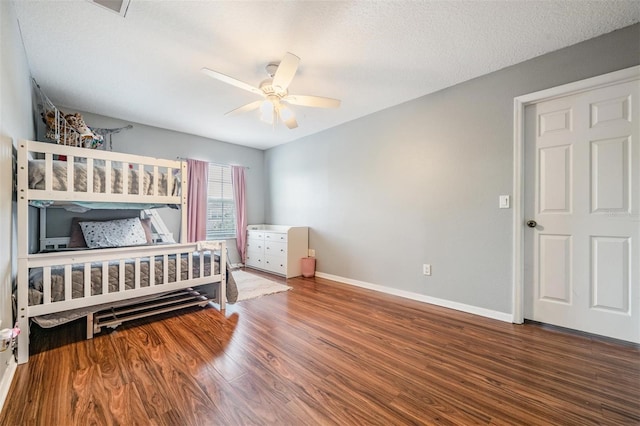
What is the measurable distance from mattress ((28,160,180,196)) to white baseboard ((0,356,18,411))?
114cm

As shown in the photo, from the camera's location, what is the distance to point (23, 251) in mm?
1712

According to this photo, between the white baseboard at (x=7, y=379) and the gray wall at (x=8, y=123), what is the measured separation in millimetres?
41

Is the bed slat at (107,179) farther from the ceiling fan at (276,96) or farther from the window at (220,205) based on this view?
the window at (220,205)

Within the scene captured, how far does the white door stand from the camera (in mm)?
1894

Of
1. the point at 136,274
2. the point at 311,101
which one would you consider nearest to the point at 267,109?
the point at 311,101

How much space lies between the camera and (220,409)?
1.27 m

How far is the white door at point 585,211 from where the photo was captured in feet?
6.21

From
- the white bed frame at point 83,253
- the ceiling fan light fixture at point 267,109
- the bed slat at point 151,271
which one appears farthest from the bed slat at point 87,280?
the ceiling fan light fixture at point 267,109

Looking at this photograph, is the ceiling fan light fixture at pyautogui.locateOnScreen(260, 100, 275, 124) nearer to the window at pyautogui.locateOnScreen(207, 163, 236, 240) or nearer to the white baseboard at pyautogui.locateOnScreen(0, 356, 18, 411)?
the white baseboard at pyautogui.locateOnScreen(0, 356, 18, 411)

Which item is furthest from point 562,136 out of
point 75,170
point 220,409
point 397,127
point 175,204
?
point 75,170

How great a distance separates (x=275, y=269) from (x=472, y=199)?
2.92 meters

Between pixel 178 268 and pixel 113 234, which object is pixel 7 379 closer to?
pixel 178 268

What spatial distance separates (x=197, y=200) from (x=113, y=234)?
1.34 meters

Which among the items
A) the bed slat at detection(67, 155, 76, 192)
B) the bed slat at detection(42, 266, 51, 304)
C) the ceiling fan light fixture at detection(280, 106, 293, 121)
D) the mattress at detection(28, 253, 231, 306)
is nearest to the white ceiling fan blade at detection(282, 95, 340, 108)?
the ceiling fan light fixture at detection(280, 106, 293, 121)
